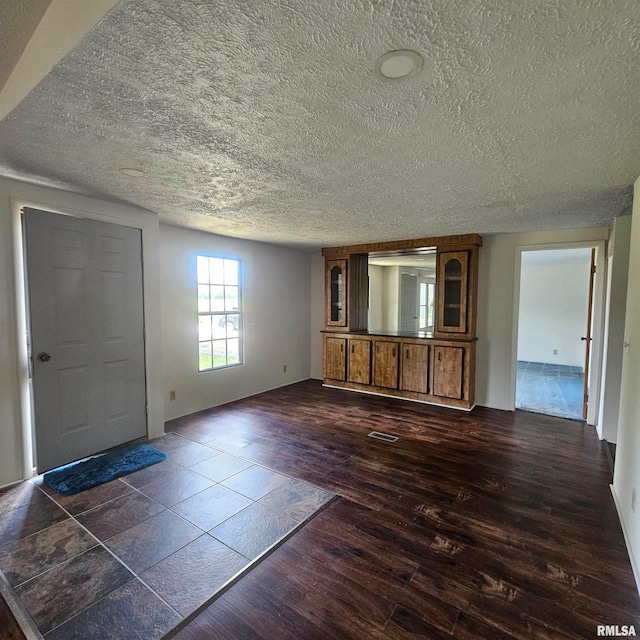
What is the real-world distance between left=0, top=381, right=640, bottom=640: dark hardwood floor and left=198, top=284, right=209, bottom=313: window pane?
5.03 feet

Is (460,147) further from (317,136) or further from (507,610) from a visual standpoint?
(507,610)

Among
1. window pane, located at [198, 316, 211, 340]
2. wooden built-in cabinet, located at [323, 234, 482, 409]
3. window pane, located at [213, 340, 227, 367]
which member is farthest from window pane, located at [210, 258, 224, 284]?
wooden built-in cabinet, located at [323, 234, 482, 409]

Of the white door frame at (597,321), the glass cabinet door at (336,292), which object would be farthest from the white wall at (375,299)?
the white door frame at (597,321)

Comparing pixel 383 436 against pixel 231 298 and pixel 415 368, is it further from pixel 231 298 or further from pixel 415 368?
pixel 231 298

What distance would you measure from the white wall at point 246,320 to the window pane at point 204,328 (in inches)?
5.6

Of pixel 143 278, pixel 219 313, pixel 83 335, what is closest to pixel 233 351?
pixel 219 313

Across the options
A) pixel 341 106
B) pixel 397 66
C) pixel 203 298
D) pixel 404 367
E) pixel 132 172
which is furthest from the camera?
pixel 404 367

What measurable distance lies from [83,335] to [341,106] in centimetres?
280

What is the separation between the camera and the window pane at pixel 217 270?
4629 millimetres

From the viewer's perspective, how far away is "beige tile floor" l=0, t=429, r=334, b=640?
63.6 inches

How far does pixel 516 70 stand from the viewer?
1248 mm

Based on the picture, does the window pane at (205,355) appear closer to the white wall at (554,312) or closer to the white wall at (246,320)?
the white wall at (246,320)

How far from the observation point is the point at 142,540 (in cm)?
208

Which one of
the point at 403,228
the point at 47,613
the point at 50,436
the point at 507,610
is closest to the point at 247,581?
the point at 47,613
